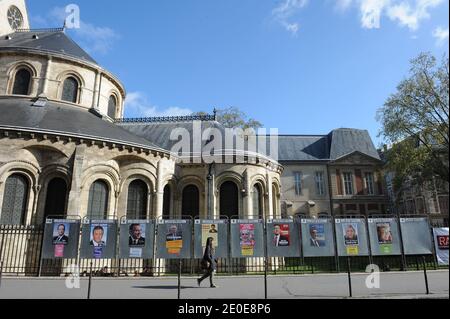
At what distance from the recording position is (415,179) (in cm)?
2280

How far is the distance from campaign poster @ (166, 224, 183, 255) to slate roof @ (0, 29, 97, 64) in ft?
49.5

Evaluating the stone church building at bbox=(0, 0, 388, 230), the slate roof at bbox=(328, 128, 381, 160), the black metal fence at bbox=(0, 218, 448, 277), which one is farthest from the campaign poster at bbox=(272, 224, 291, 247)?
the slate roof at bbox=(328, 128, 381, 160)

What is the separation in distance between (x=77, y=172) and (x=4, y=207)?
3629mm

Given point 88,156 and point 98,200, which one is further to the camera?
point 98,200

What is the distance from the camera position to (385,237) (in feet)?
46.5

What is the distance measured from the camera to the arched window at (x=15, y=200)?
15.0m

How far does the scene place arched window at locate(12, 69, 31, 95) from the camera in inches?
809

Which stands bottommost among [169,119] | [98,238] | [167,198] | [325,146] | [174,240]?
[174,240]

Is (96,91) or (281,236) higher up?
(96,91)

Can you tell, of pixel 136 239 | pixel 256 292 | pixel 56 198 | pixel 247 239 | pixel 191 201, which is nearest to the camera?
pixel 256 292

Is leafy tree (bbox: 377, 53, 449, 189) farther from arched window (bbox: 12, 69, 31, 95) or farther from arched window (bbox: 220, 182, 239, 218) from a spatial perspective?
arched window (bbox: 12, 69, 31, 95)

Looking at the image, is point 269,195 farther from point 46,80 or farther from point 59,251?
point 46,80

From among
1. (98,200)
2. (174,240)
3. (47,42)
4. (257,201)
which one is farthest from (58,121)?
(257,201)

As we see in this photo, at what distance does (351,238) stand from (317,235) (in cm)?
150
